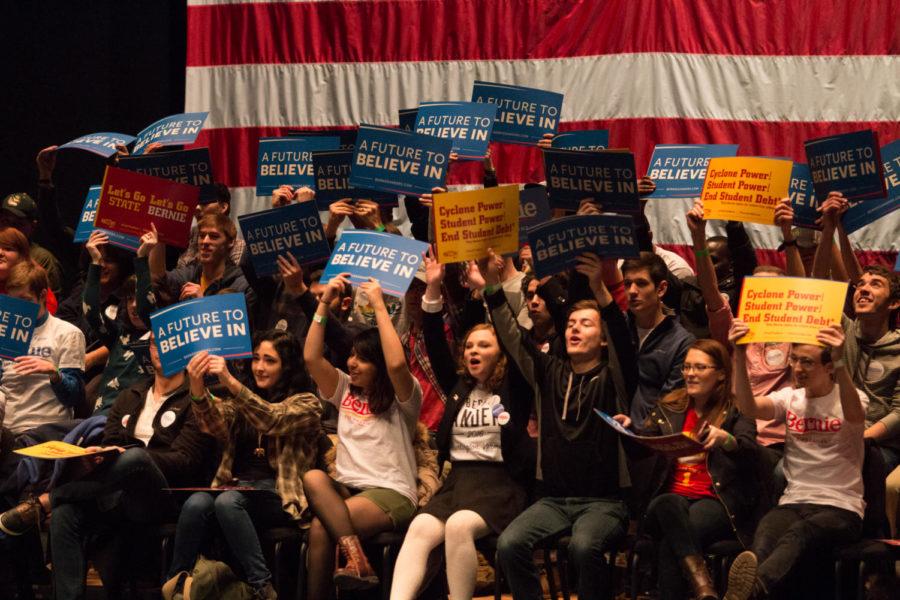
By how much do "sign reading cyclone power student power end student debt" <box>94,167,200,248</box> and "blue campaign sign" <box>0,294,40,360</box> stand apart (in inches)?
21.6

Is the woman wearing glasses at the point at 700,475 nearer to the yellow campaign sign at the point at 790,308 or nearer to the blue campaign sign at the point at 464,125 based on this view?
the yellow campaign sign at the point at 790,308

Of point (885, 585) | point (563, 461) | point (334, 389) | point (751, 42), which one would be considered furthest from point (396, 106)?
point (885, 585)

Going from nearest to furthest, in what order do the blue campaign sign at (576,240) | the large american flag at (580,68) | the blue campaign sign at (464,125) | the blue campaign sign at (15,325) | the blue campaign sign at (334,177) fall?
the blue campaign sign at (576,240), the blue campaign sign at (15,325), the blue campaign sign at (464,125), the blue campaign sign at (334,177), the large american flag at (580,68)

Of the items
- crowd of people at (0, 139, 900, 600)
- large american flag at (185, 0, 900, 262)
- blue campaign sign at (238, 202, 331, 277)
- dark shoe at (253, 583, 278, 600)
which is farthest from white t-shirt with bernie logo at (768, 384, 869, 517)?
large american flag at (185, 0, 900, 262)

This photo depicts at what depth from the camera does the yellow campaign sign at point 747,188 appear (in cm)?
643

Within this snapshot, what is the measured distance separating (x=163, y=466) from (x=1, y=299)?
3.77 ft

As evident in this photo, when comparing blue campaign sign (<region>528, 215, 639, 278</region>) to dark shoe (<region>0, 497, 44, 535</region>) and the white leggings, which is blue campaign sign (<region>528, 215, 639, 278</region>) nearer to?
the white leggings

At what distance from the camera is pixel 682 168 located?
6.95 m

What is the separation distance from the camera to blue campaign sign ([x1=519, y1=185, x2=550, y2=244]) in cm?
694

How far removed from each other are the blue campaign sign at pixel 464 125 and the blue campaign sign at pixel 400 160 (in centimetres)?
25

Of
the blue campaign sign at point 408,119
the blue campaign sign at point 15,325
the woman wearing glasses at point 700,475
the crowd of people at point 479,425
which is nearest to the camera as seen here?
the woman wearing glasses at point 700,475

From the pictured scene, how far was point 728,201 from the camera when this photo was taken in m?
6.48

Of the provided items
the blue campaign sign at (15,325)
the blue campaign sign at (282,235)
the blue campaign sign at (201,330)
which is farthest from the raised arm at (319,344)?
the blue campaign sign at (15,325)

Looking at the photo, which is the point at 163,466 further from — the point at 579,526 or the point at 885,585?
the point at 885,585
